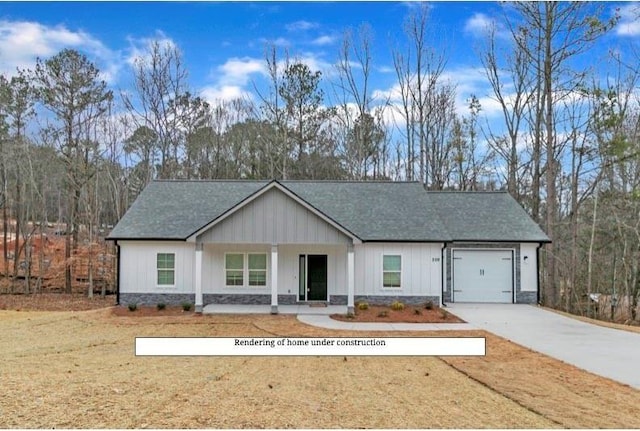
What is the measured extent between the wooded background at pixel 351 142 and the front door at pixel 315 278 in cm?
981

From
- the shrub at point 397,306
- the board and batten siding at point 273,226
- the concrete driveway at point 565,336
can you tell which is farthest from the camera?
the shrub at point 397,306

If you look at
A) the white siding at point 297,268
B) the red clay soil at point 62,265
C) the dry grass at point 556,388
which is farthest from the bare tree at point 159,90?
the dry grass at point 556,388

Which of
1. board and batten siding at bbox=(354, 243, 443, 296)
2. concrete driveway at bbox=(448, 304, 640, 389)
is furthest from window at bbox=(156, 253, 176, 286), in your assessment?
concrete driveway at bbox=(448, 304, 640, 389)

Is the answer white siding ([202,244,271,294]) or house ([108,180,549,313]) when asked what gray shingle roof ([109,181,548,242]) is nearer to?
house ([108,180,549,313])

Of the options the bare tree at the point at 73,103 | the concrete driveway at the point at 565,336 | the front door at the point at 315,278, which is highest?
the bare tree at the point at 73,103

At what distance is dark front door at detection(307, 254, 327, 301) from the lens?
61.6 ft

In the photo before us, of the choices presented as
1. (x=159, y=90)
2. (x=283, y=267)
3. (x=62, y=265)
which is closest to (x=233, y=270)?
(x=283, y=267)

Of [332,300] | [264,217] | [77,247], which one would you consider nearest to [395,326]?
[332,300]

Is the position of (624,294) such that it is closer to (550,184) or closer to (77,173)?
(550,184)

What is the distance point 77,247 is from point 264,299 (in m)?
11.2

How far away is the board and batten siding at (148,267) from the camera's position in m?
18.5

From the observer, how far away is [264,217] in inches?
672

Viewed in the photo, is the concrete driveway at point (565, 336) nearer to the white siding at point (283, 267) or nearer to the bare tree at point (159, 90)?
the white siding at point (283, 267)

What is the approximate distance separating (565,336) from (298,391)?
8.99m
